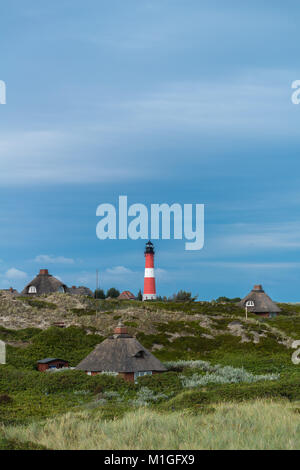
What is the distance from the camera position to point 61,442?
1396 centimetres

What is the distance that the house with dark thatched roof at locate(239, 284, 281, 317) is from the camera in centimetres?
8800

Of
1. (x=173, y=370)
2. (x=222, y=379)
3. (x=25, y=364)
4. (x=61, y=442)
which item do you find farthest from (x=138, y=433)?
(x=25, y=364)

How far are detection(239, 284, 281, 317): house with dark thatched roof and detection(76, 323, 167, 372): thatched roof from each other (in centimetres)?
4792

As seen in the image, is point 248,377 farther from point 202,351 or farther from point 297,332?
point 297,332

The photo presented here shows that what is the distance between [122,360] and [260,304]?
51834 mm

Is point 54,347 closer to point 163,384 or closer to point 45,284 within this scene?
point 163,384

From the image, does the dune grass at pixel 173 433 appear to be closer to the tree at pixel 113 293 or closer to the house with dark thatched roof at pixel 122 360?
the house with dark thatched roof at pixel 122 360

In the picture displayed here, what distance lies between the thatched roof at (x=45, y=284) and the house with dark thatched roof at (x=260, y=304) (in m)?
30.7

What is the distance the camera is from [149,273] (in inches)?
3829

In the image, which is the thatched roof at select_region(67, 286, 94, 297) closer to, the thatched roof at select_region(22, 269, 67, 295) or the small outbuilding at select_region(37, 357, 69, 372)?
the thatched roof at select_region(22, 269, 67, 295)

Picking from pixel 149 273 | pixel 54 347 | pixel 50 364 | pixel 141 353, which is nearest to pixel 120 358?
pixel 141 353

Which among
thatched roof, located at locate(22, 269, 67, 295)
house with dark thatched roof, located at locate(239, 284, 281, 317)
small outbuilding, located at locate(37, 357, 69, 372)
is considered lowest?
small outbuilding, located at locate(37, 357, 69, 372)

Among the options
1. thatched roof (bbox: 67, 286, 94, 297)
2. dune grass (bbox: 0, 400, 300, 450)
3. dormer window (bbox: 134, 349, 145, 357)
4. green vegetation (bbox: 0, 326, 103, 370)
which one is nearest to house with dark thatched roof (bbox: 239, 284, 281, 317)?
thatched roof (bbox: 67, 286, 94, 297)
